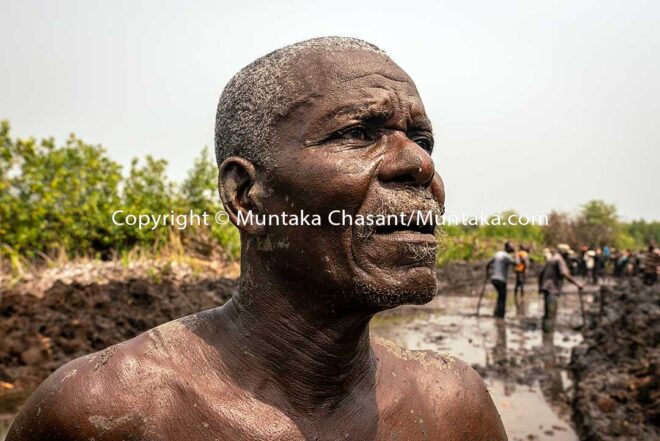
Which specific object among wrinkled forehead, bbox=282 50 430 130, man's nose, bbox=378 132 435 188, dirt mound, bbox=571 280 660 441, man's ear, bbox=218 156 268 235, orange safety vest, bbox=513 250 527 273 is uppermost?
wrinkled forehead, bbox=282 50 430 130

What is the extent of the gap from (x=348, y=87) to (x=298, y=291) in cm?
71

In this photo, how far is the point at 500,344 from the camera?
12.4m

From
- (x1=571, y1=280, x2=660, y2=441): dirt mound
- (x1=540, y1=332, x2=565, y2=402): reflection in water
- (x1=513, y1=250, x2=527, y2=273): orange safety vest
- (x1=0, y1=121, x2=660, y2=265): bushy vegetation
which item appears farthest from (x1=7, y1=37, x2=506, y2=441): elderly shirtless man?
(x1=513, y1=250, x2=527, y2=273): orange safety vest

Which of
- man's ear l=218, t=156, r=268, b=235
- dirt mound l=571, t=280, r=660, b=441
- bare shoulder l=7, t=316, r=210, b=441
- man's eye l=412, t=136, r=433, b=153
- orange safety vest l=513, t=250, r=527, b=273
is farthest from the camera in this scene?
orange safety vest l=513, t=250, r=527, b=273

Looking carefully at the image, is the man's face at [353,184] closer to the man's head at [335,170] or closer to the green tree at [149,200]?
the man's head at [335,170]

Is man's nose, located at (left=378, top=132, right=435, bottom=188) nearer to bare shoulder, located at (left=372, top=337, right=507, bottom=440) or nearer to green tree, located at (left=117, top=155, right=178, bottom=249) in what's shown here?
bare shoulder, located at (left=372, top=337, right=507, bottom=440)

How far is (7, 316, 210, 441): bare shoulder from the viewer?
1.71 m

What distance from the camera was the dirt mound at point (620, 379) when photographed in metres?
6.29

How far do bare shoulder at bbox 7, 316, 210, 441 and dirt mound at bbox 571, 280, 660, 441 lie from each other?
5819 mm

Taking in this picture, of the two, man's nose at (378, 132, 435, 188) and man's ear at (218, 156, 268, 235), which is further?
man's ear at (218, 156, 268, 235)

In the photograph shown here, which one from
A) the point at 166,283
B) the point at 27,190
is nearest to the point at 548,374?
the point at 166,283

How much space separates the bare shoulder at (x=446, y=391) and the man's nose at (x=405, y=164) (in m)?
0.78

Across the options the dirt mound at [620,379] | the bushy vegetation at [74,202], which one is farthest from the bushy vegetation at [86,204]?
the dirt mound at [620,379]

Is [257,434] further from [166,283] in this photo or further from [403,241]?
[166,283]
